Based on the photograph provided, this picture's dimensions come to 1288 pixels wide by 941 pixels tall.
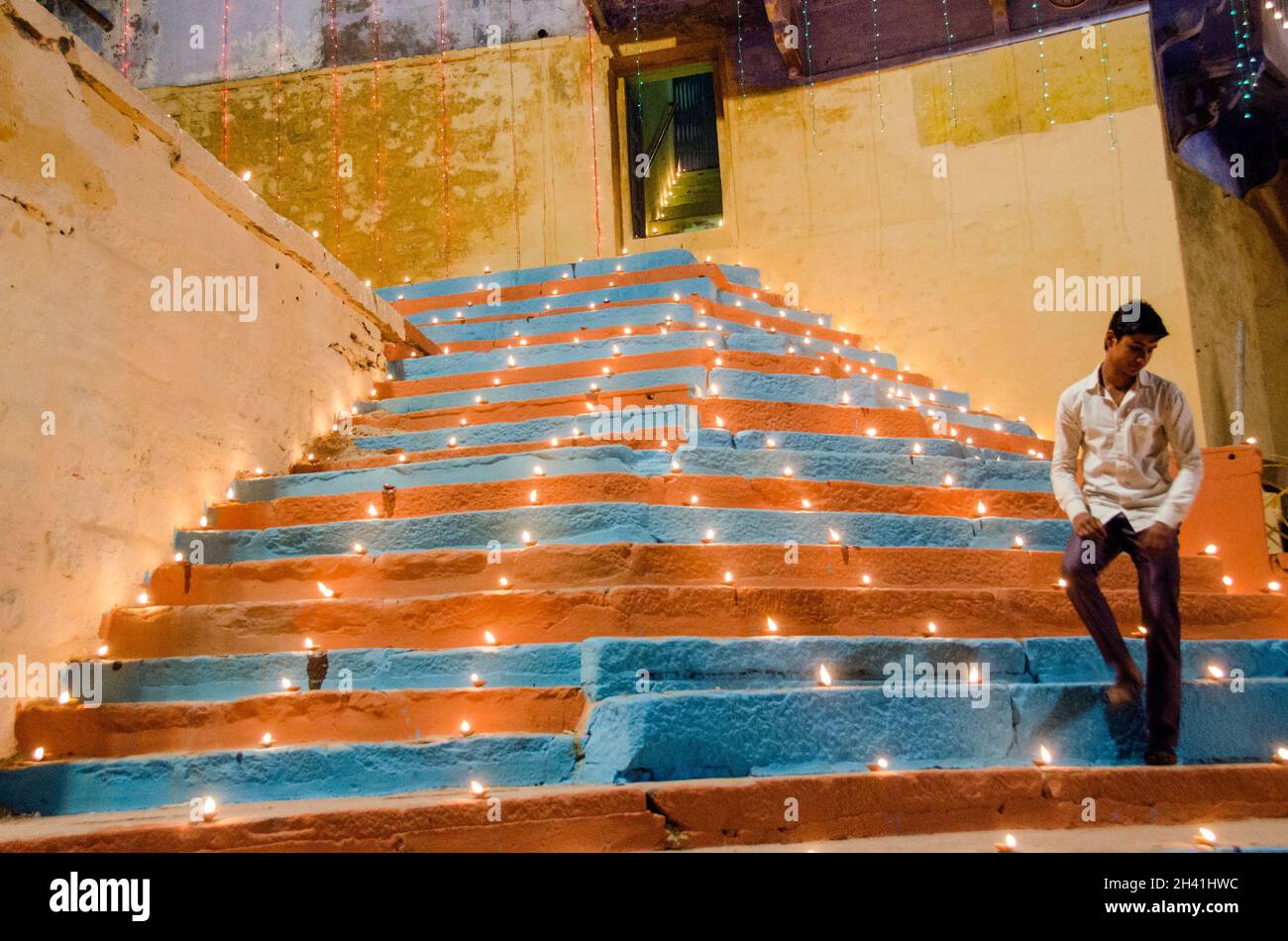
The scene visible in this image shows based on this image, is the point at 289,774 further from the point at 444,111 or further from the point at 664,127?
the point at 664,127

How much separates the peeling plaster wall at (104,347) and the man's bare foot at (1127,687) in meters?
4.42

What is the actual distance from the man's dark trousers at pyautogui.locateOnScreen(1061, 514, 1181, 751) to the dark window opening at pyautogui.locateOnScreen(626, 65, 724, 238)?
14070 millimetres

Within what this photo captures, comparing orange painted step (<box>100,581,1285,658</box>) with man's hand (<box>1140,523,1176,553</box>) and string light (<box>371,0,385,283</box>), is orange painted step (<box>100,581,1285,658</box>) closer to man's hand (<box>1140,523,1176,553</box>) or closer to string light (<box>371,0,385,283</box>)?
man's hand (<box>1140,523,1176,553</box>)

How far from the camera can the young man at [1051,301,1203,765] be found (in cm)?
335

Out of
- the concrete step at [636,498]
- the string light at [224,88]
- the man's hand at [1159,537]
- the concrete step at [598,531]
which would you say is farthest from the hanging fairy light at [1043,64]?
the string light at [224,88]

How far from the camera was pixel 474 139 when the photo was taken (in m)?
11.0

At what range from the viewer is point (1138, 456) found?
136 inches

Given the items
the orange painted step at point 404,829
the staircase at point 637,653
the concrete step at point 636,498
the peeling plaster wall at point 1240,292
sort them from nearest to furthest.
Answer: the orange painted step at point 404,829, the staircase at point 637,653, the concrete step at point 636,498, the peeling plaster wall at point 1240,292

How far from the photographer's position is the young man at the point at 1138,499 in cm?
335

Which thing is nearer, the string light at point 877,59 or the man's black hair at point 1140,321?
the man's black hair at point 1140,321

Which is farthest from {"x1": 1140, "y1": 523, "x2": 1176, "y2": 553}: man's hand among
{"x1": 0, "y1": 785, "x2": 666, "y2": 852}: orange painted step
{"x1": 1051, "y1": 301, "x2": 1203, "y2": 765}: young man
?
{"x1": 0, "y1": 785, "x2": 666, "y2": 852}: orange painted step

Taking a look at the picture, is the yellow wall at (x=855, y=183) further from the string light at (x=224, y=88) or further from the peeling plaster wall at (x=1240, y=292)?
the peeling plaster wall at (x=1240, y=292)

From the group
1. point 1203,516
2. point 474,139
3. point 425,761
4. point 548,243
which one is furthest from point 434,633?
point 474,139
